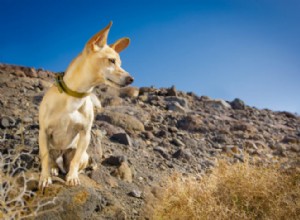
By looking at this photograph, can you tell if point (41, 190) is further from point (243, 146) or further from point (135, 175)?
point (243, 146)

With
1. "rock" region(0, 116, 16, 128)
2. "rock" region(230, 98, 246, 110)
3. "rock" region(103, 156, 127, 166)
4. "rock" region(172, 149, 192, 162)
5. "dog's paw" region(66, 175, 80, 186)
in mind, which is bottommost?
"dog's paw" region(66, 175, 80, 186)

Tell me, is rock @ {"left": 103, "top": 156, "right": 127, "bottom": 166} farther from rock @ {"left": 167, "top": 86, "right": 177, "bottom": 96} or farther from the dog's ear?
rock @ {"left": 167, "top": 86, "right": 177, "bottom": 96}

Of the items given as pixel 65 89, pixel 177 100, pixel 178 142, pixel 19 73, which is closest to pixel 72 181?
pixel 65 89

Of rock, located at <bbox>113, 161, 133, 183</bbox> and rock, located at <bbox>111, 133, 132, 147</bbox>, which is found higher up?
rock, located at <bbox>111, 133, 132, 147</bbox>

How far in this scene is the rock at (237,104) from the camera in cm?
2094

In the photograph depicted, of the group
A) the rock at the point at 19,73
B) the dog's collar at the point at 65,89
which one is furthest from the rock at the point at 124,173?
the rock at the point at 19,73

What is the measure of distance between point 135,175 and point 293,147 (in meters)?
8.07

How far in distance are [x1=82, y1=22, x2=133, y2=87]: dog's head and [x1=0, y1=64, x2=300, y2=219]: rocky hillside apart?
1.22 meters

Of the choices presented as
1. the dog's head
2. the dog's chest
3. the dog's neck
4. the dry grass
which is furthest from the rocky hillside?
the dog's head

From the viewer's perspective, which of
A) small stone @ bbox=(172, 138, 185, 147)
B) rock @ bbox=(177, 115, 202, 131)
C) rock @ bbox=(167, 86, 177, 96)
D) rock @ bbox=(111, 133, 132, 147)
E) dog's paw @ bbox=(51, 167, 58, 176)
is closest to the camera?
dog's paw @ bbox=(51, 167, 58, 176)

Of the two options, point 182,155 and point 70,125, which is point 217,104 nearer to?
point 182,155

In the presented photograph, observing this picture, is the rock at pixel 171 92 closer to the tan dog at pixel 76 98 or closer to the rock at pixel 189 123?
the rock at pixel 189 123

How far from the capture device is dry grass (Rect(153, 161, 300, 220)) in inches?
248

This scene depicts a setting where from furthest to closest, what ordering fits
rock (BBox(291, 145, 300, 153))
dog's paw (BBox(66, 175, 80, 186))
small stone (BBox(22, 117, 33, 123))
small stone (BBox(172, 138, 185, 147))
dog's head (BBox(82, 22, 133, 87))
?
rock (BBox(291, 145, 300, 153))
small stone (BBox(172, 138, 185, 147))
small stone (BBox(22, 117, 33, 123))
dog's paw (BBox(66, 175, 80, 186))
dog's head (BBox(82, 22, 133, 87))
